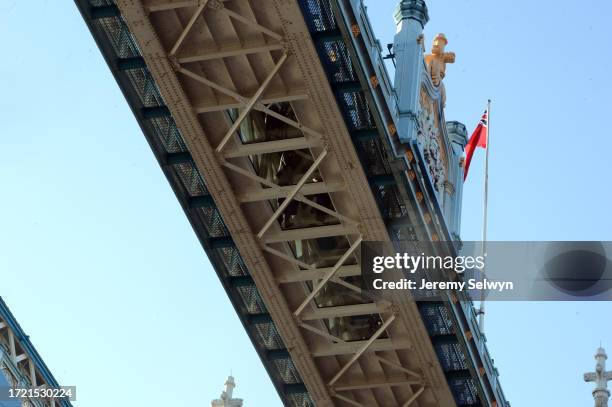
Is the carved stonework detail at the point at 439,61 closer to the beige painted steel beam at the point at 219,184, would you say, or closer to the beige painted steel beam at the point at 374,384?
A: the beige painted steel beam at the point at 219,184

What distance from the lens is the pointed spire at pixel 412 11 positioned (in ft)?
124

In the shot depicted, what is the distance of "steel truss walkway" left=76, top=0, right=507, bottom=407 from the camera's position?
1332 inches

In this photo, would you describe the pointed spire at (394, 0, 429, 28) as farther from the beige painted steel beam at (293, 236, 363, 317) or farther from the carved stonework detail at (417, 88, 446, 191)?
the beige painted steel beam at (293, 236, 363, 317)

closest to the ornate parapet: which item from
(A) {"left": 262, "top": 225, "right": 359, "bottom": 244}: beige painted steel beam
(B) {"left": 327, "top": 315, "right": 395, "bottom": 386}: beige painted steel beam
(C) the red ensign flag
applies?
(A) {"left": 262, "top": 225, "right": 359, "bottom": 244}: beige painted steel beam

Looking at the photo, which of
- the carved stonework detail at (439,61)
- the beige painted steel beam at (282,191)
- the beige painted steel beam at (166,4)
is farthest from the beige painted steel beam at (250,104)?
the carved stonework detail at (439,61)

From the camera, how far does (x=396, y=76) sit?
37.0m

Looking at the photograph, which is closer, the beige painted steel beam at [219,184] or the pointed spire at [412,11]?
the beige painted steel beam at [219,184]

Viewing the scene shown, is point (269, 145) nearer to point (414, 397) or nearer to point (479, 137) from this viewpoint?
point (414, 397)

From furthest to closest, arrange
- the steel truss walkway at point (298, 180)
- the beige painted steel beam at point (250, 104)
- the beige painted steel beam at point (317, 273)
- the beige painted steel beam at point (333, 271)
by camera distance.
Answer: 1. the beige painted steel beam at point (317, 273)
2. the beige painted steel beam at point (333, 271)
3. the beige painted steel beam at point (250, 104)
4. the steel truss walkway at point (298, 180)

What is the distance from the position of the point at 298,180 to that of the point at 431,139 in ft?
12.0

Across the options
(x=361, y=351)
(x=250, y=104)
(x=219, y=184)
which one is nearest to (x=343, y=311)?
(x=361, y=351)

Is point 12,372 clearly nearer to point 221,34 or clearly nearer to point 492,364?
Answer: point 221,34

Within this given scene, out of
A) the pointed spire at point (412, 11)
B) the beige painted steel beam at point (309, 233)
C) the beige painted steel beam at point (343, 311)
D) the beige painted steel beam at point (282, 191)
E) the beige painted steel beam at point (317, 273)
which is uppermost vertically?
the pointed spire at point (412, 11)

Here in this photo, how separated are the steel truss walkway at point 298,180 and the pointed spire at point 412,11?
3834 millimetres
